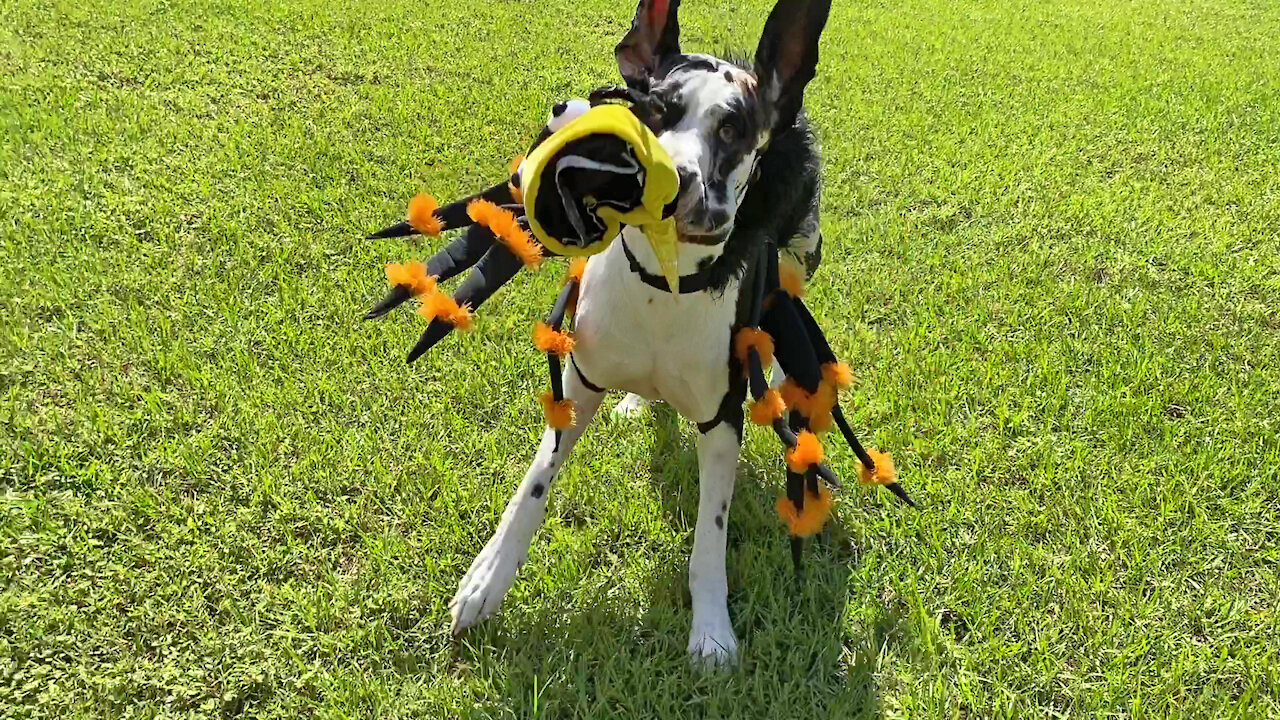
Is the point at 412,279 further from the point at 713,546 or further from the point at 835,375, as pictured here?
the point at 835,375

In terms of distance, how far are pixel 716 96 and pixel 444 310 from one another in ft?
2.61

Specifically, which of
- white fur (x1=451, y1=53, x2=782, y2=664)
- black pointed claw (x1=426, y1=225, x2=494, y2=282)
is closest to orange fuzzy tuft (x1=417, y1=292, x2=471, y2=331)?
black pointed claw (x1=426, y1=225, x2=494, y2=282)

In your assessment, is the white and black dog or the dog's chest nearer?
the white and black dog

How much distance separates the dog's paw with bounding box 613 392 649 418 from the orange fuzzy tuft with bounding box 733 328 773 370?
3.31 feet

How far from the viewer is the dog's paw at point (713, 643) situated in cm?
233

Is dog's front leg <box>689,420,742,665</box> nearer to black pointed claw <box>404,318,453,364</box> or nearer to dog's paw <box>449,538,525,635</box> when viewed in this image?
dog's paw <box>449,538,525,635</box>

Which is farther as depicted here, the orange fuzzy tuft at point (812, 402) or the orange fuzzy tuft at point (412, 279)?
the orange fuzzy tuft at point (812, 402)

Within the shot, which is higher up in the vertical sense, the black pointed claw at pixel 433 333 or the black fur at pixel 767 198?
the black fur at pixel 767 198

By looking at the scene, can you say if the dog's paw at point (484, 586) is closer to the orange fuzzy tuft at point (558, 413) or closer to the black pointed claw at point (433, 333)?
the orange fuzzy tuft at point (558, 413)

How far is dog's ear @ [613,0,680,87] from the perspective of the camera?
2062mm

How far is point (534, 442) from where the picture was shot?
10.1ft

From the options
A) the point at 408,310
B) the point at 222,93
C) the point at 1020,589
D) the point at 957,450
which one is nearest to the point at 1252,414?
the point at 957,450

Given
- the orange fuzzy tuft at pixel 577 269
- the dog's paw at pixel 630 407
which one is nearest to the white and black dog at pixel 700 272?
the orange fuzzy tuft at pixel 577 269

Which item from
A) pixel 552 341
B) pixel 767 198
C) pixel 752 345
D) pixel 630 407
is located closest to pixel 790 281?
pixel 752 345
